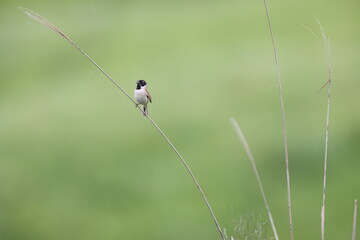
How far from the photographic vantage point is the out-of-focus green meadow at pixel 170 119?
3613 millimetres

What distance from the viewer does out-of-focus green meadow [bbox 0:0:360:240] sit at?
3.61m

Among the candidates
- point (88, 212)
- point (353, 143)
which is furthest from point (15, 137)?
point (353, 143)

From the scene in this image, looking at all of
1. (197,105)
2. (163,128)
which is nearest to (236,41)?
(197,105)

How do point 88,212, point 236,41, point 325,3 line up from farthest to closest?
point 325,3, point 236,41, point 88,212

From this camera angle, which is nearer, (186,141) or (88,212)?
(88,212)

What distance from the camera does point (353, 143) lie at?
3979mm

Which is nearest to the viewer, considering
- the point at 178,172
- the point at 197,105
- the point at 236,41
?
the point at 178,172

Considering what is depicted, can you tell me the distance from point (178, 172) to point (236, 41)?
Result: 5.45 feet

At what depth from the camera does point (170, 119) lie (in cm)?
441

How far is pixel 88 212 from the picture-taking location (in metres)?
3.68

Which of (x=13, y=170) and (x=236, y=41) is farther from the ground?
(x=236, y=41)

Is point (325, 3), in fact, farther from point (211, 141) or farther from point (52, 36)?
point (52, 36)

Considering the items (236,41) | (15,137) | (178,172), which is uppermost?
(236,41)

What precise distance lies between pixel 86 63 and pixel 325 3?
241 centimetres
